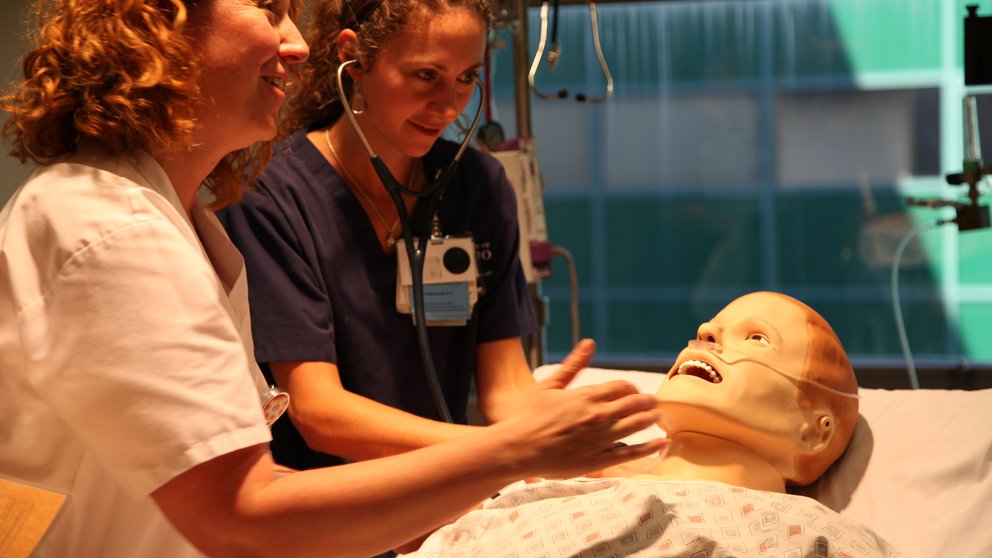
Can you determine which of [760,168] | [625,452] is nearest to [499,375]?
[625,452]

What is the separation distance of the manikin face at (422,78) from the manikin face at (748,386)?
60cm

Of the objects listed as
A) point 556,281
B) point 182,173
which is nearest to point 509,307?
point 182,173

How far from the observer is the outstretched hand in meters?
1.02

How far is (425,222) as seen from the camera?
1812 millimetres

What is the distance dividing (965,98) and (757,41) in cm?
100

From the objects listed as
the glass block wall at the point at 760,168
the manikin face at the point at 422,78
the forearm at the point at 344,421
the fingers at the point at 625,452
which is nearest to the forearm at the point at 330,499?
the fingers at the point at 625,452

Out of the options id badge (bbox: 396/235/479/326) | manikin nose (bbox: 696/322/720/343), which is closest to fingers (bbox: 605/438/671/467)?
manikin nose (bbox: 696/322/720/343)

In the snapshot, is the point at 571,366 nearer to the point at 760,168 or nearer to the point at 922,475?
the point at 922,475

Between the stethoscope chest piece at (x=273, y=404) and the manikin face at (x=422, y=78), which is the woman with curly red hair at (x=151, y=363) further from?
the manikin face at (x=422, y=78)

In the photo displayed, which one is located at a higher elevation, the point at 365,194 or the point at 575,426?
the point at 365,194

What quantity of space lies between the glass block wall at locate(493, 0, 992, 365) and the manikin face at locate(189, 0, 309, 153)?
294cm

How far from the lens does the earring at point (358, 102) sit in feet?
5.79

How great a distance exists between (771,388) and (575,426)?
71 centimetres

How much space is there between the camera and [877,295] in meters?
3.87
